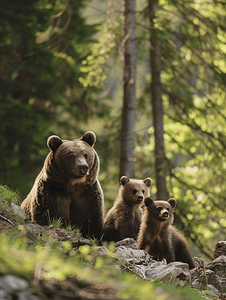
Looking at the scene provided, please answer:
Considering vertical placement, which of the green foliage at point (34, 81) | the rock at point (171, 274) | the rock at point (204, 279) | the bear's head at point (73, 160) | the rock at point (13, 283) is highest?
the green foliage at point (34, 81)

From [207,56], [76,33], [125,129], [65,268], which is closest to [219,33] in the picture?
[207,56]

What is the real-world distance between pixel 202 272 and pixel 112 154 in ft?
17.4

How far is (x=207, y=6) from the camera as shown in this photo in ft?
36.5

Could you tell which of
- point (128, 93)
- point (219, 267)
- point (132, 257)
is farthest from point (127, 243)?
point (128, 93)

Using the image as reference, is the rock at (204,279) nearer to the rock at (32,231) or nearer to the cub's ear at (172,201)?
the cub's ear at (172,201)

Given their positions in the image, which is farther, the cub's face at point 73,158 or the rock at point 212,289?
the cub's face at point 73,158

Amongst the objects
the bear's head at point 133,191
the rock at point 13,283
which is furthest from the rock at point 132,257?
the rock at point 13,283

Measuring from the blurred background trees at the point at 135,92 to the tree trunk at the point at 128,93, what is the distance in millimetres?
154

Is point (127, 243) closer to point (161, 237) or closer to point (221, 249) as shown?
point (161, 237)

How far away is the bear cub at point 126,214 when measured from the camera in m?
5.67

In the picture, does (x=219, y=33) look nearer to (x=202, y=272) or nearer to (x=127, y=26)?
(x=127, y=26)

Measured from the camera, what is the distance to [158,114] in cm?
1016

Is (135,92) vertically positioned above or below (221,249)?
above

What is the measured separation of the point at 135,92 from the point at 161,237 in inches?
193
